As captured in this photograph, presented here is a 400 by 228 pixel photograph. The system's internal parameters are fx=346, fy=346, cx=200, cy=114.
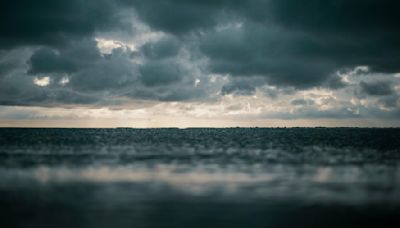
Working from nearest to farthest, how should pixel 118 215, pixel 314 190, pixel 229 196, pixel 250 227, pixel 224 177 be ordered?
1. pixel 250 227
2. pixel 118 215
3. pixel 229 196
4. pixel 314 190
5. pixel 224 177

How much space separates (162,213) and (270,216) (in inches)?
209

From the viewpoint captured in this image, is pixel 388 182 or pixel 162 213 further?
pixel 388 182

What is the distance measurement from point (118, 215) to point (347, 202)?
12.8m

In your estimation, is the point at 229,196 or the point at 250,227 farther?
the point at 229,196

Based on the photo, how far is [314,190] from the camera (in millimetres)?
24000

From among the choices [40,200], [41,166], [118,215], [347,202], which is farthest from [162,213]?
[41,166]

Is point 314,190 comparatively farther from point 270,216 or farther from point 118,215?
point 118,215

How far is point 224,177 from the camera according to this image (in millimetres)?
29922

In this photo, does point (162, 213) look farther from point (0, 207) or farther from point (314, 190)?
point (314, 190)

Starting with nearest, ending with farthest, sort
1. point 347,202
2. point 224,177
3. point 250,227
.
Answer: point 250,227
point 347,202
point 224,177

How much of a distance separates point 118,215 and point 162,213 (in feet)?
6.98

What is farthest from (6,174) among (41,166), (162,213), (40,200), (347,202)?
(347,202)

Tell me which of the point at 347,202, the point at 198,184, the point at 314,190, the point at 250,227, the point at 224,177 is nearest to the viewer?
the point at 250,227

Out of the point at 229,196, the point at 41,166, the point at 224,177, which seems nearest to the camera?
the point at 229,196
